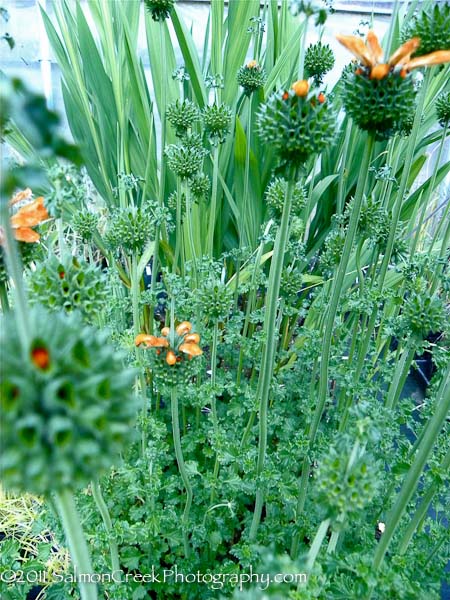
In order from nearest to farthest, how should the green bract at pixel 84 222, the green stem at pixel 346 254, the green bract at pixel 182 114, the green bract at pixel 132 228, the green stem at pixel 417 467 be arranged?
the green stem at pixel 417 467
the green stem at pixel 346 254
the green bract at pixel 132 228
the green bract at pixel 84 222
the green bract at pixel 182 114

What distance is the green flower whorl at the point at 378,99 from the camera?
0.53 meters

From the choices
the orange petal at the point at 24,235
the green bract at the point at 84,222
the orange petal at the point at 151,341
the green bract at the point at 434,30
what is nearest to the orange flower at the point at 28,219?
the orange petal at the point at 24,235

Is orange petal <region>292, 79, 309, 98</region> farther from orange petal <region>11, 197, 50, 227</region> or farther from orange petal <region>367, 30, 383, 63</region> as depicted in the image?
orange petal <region>11, 197, 50, 227</region>

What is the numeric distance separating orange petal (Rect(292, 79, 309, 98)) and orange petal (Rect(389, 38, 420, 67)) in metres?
0.09

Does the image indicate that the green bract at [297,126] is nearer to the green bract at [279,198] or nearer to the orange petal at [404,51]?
the orange petal at [404,51]

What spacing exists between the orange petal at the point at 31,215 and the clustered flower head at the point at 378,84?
33 centimetres

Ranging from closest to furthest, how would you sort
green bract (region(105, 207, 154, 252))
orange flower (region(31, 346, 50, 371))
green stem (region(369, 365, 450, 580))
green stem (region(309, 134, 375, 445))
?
1. orange flower (region(31, 346, 50, 371))
2. green stem (region(369, 365, 450, 580))
3. green stem (region(309, 134, 375, 445))
4. green bract (region(105, 207, 154, 252))

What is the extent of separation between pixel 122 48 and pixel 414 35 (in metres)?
0.84

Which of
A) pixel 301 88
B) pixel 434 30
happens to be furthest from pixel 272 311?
pixel 434 30

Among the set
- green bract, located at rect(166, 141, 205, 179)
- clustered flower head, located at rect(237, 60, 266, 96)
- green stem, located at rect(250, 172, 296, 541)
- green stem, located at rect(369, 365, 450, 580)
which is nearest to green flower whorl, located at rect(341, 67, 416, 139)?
green stem, located at rect(250, 172, 296, 541)

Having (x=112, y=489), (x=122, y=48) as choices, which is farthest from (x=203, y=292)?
(x=122, y=48)

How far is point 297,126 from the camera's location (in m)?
0.52

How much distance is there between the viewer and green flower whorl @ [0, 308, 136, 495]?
287 mm

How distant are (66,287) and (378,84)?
1.21 ft
